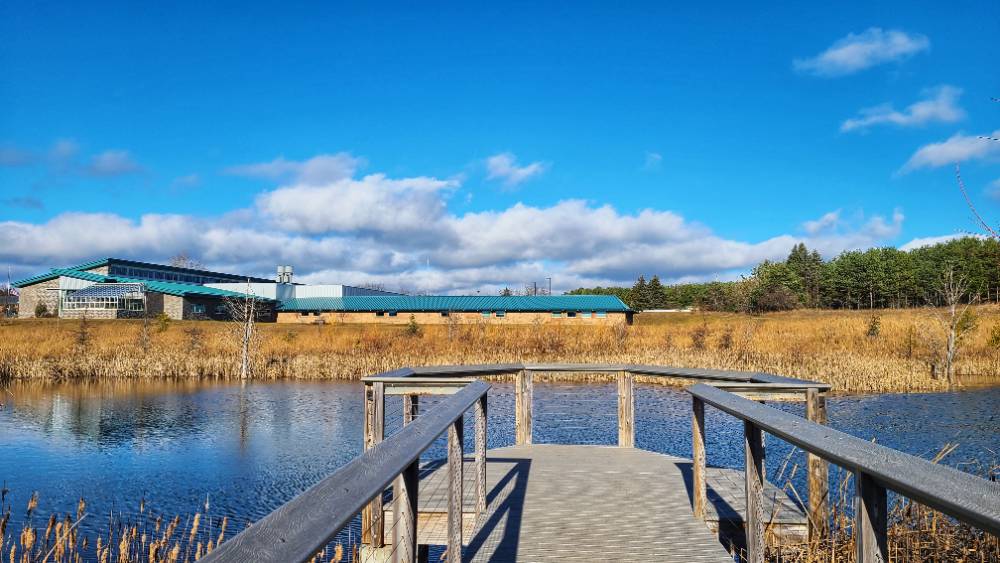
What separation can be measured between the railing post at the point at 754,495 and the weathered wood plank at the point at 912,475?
Result: 2.92ft

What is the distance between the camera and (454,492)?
3.79 m

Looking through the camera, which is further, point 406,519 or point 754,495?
point 754,495

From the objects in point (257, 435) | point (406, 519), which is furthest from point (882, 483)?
point (257, 435)

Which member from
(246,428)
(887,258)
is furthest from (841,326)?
(887,258)

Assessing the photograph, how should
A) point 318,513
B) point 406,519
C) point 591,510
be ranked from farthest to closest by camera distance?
1. point 591,510
2. point 406,519
3. point 318,513

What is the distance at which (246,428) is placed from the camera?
731 inches

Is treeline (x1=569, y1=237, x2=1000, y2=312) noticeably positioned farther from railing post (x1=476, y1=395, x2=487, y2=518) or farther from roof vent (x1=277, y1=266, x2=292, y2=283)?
railing post (x1=476, y1=395, x2=487, y2=518)

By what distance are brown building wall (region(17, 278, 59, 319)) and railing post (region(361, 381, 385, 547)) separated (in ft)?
210

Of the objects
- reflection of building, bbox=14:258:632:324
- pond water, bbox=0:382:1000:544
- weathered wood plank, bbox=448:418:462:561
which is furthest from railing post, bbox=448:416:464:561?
Answer: reflection of building, bbox=14:258:632:324

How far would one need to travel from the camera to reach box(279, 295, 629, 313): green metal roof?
210 ft

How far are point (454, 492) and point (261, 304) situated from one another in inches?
2465

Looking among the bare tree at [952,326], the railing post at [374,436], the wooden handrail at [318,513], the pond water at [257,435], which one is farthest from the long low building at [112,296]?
the wooden handrail at [318,513]

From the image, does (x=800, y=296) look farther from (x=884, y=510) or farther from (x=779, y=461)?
(x=884, y=510)

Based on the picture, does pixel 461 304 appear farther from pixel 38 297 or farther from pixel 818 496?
pixel 818 496
